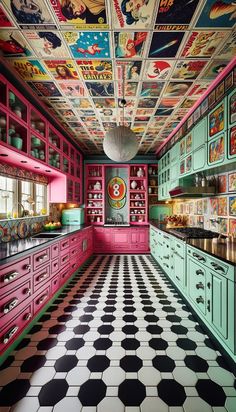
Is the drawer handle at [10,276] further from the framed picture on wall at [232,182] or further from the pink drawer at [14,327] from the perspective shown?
the framed picture on wall at [232,182]

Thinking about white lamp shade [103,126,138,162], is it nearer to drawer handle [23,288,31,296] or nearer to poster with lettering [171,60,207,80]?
poster with lettering [171,60,207,80]

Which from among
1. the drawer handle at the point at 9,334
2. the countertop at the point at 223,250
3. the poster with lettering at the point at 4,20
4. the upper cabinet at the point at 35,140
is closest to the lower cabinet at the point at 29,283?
the drawer handle at the point at 9,334

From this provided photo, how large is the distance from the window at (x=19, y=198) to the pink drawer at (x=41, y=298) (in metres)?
1.19

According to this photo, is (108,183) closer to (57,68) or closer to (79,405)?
(57,68)

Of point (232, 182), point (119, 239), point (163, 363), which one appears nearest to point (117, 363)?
point (163, 363)

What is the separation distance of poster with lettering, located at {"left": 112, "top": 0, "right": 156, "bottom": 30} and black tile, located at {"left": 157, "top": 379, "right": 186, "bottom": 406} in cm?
298

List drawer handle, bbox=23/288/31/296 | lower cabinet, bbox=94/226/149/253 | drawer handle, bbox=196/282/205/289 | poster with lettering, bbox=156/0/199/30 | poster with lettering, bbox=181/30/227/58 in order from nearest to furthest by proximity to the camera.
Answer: poster with lettering, bbox=156/0/199/30
poster with lettering, bbox=181/30/227/58
drawer handle, bbox=23/288/31/296
drawer handle, bbox=196/282/205/289
lower cabinet, bbox=94/226/149/253

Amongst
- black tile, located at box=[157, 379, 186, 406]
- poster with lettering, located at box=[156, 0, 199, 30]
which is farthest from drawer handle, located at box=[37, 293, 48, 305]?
poster with lettering, located at box=[156, 0, 199, 30]

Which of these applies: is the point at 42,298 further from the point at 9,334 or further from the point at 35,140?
the point at 35,140

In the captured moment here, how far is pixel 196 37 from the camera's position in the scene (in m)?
1.84

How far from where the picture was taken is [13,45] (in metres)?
1.94

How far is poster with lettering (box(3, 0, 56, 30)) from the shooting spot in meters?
1.55

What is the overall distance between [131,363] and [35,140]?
2996mm

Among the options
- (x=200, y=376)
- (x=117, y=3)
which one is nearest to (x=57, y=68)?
(x=117, y=3)
